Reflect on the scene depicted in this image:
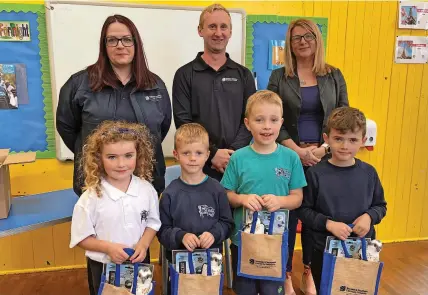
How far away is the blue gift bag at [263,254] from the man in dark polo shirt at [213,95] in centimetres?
48

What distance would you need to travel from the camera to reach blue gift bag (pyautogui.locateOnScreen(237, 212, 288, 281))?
1.72m

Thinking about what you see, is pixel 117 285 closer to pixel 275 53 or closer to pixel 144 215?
pixel 144 215

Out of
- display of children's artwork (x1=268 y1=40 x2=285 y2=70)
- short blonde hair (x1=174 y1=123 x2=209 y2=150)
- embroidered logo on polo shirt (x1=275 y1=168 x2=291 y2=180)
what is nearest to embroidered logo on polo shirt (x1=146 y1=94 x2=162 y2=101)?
short blonde hair (x1=174 y1=123 x2=209 y2=150)

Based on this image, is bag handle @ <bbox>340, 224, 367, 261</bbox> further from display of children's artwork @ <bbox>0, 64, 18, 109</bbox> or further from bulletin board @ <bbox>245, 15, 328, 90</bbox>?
display of children's artwork @ <bbox>0, 64, 18, 109</bbox>

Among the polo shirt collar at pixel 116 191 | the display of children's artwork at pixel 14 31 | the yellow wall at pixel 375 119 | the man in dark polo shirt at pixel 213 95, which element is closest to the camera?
the polo shirt collar at pixel 116 191

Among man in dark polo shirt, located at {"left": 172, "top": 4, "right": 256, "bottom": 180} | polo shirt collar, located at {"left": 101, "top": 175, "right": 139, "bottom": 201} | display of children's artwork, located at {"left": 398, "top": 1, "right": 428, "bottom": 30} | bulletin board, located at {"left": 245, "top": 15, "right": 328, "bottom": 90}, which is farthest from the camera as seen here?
display of children's artwork, located at {"left": 398, "top": 1, "right": 428, "bottom": 30}

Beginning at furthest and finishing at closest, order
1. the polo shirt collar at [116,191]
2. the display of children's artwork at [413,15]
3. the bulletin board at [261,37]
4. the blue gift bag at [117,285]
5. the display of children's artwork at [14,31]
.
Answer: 1. the display of children's artwork at [413,15]
2. the bulletin board at [261,37]
3. the display of children's artwork at [14,31]
4. the polo shirt collar at [116,191]
5. the blue gift bag at [117,285]

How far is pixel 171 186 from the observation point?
69.4 inches

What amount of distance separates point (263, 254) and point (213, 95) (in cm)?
86

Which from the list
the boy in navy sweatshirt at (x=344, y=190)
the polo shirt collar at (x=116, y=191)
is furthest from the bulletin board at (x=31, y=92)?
the boy in navy sweatshirt at (x=344, y=190)

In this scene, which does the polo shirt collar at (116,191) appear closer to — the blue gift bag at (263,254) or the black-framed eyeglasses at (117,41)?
the blue gift bag at (263,254)

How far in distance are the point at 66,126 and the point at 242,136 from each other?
34.6 inches

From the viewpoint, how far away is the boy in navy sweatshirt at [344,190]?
1790 mm

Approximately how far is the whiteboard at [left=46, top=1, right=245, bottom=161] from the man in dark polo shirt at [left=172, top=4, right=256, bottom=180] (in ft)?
2.10
